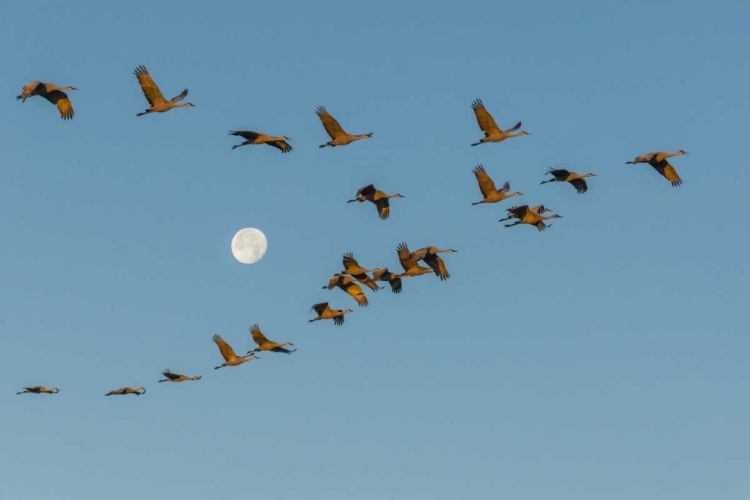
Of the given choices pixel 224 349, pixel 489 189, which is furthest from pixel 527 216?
pixel 224 349

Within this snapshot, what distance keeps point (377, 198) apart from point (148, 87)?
331 inches

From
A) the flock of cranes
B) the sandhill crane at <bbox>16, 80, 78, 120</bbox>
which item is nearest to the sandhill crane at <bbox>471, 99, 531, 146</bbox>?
the flock of cranes

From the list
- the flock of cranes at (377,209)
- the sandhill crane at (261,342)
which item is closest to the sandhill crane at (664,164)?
the flock of cranes at (377,209)

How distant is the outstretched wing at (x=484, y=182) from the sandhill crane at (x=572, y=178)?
2.02m

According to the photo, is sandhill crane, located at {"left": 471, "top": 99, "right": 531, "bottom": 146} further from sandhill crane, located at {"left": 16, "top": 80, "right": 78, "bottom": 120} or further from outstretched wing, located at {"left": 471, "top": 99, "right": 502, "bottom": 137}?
sandhill crane, located at {"left": 16, "top": 80, "right": 78, "bottom": 120}

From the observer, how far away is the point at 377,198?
167 feet

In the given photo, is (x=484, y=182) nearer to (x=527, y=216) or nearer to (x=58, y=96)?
(x=527, y=216)

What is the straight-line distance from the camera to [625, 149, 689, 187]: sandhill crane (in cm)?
5072

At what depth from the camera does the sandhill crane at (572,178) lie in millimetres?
51125

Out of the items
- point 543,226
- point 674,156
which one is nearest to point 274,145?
point 543,226

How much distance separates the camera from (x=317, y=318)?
169ft

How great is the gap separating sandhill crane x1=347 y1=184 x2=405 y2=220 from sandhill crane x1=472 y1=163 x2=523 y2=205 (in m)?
3.07

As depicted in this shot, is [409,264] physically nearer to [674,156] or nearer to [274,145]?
[274,145]

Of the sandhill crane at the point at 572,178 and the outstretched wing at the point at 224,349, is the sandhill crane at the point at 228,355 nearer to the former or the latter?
the outstretched wing at the point at 224,349
